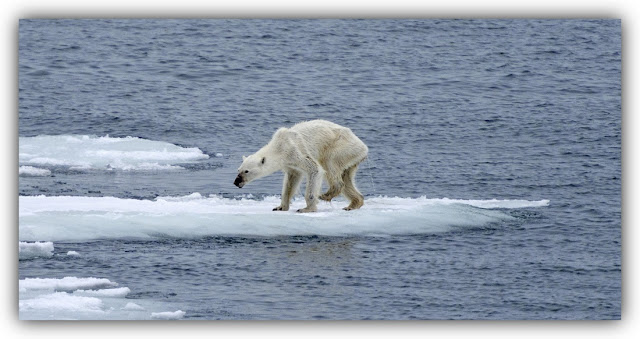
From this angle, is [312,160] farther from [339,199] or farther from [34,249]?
[34,249]

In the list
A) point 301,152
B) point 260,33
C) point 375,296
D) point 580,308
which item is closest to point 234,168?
point 301,152

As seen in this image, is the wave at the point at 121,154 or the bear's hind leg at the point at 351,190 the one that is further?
the wave at the point at 121,154

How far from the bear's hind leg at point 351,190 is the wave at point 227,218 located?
0.74 ft

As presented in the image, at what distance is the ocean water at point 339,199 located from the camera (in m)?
12.8

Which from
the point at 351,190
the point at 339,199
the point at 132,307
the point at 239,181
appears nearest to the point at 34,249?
the point at 132,307

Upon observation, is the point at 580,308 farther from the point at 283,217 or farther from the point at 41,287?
the point at 41,287

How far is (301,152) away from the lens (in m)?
14.7

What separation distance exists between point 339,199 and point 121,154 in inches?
97.4

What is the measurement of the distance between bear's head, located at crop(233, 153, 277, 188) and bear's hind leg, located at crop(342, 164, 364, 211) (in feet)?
2.66

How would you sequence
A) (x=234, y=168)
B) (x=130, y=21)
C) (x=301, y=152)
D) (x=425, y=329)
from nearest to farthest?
1. (x=425, y=329)
2. (x=130, y=21)
3. (x=301, y=152)
4. (x=234, y=168)

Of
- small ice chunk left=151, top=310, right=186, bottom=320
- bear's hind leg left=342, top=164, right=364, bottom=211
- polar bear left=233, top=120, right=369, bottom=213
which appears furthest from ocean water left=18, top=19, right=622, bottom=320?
polar bear left=233, top=120, right=369, bottom=213

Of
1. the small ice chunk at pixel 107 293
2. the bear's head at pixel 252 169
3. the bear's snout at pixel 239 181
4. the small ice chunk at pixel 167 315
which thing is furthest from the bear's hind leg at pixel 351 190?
the small ice chunk at pixel 107 293

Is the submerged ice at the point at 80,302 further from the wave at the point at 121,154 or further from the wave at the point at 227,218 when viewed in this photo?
the wave at the point at 121,154

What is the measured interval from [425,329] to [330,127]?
306 centimetres
